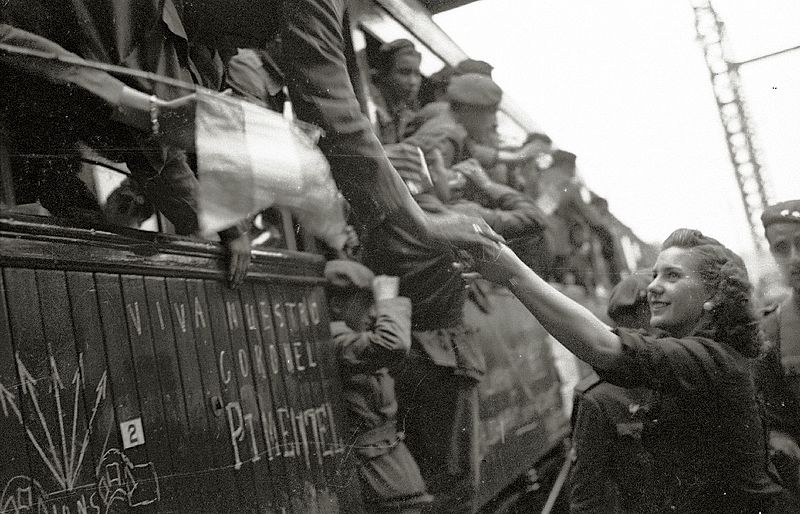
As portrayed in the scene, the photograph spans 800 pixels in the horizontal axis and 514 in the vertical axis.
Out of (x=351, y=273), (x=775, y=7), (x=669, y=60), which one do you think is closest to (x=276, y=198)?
(x=351, y=273)

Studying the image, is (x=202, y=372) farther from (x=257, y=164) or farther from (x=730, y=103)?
(x=730, y=103)

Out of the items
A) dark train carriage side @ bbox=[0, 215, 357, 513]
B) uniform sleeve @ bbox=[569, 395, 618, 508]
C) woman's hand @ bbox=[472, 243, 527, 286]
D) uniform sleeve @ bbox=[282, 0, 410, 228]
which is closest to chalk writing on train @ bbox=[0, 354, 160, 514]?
dark train carriage side @ bbox=[0, 215, 357, 513]

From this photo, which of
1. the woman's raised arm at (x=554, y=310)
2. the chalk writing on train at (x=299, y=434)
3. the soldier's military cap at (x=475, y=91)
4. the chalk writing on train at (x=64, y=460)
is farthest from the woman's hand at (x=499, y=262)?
the chalk writing on train at (x=64, y=460)

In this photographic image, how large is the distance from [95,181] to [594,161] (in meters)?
0.96

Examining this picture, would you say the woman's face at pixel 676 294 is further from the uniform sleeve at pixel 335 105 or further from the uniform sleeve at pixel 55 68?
the uniform sleeve at pixel 55 68

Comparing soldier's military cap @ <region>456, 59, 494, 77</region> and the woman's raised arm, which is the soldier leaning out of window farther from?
soldier's military cap @ <region>456, 59, 494, 77</region>

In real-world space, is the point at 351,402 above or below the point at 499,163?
below

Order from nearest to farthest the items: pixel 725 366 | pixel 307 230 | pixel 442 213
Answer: pixel 725 366, pixel 442 213, pixel 307 230

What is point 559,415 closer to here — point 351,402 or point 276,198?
point 351,402

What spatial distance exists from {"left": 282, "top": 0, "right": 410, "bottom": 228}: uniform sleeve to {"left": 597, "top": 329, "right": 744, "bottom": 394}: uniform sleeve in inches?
19.1

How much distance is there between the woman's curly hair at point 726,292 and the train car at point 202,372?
0.39 feet

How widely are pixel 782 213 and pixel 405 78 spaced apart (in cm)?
75

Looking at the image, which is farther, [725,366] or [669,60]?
[669,60]

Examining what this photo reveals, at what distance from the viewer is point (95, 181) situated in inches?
53.6
